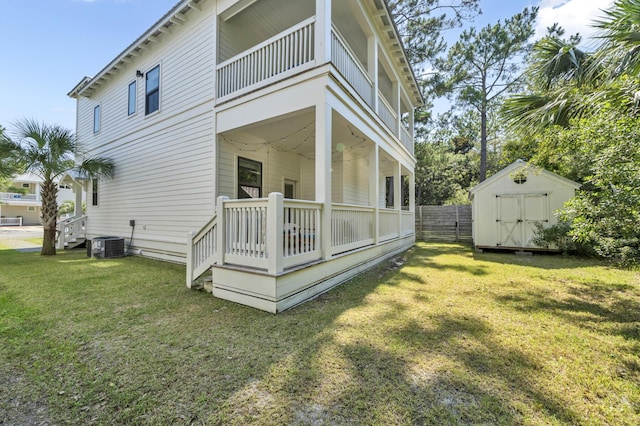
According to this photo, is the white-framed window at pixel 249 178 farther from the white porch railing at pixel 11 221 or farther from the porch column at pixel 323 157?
the white porch railing at pixel 11 221

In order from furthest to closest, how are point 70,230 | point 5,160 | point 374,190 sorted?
point 70,230
point 5,160
point 374,190

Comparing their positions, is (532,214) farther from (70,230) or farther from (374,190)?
(70,230)

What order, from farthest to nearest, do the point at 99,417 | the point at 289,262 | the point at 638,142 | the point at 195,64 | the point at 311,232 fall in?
the point at 195,64 < the point at 311,232 < the point at 289,262 < the point at 638,142 < the point at 99,417

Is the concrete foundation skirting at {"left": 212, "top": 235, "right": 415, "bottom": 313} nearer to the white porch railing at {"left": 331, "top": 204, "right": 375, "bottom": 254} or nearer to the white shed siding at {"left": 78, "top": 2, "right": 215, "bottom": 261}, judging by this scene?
the white porch railing at {"left": 331, "top": 204, "right": 375, "bottom": 254}

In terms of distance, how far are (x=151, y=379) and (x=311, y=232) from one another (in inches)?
117

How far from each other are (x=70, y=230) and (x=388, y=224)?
12.6 metres

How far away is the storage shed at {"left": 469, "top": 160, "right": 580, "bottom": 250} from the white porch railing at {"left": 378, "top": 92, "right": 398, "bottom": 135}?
3962 millimetres

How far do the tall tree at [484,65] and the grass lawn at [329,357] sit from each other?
14.9 meters

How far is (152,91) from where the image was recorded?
845cm

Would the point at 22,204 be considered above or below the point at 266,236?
above

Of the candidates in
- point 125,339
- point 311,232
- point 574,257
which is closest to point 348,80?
point 311,232

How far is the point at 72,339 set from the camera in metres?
3.00

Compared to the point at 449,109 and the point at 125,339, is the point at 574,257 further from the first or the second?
the point at 449,109

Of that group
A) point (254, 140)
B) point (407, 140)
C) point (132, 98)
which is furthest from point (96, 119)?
point (407, 140)
